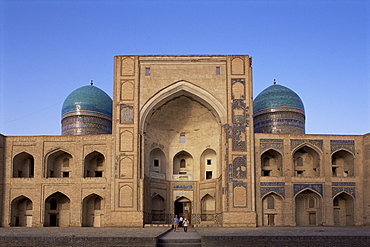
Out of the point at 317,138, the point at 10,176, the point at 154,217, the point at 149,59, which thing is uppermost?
the point at 149,59

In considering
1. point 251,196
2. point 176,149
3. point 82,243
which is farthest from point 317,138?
point 82,243

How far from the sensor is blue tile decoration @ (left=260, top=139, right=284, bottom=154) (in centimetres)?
2306

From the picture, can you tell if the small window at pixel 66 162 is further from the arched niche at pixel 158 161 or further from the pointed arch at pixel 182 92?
the pointed arch at pixel 182 92

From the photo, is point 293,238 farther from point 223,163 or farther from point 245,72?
point 245,72

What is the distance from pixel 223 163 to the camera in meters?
22.4

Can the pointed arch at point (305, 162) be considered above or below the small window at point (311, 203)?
above

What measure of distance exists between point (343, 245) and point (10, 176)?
642 inches

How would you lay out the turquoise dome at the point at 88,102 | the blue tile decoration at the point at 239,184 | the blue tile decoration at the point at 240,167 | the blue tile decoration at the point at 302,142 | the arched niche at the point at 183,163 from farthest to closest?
the turquoise dome at the point at 88,102
the arched niche at the point at 183,163
the blue tile decoration at the point at 302,142
the blue tile decoration at the point at 240,167
the blue tile decoration at the point at 239,184

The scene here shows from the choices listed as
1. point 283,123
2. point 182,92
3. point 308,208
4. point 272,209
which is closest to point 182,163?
point 182,92

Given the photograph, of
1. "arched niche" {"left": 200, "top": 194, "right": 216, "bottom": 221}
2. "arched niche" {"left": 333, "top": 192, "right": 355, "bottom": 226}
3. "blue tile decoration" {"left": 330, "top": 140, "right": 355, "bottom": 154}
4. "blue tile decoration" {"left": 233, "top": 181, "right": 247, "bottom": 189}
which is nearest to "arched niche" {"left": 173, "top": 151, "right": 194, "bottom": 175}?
"arched niche" {"left": 200, "top": 194, "right": 216, "bottom": 221}

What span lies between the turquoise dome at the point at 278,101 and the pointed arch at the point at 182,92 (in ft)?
22.0

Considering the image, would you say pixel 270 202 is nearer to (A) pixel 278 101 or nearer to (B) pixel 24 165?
(A) pixel 278 101

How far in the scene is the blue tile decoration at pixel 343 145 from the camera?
2356 centimetres

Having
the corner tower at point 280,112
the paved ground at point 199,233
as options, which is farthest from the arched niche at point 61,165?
the corner tower at point 280,112
